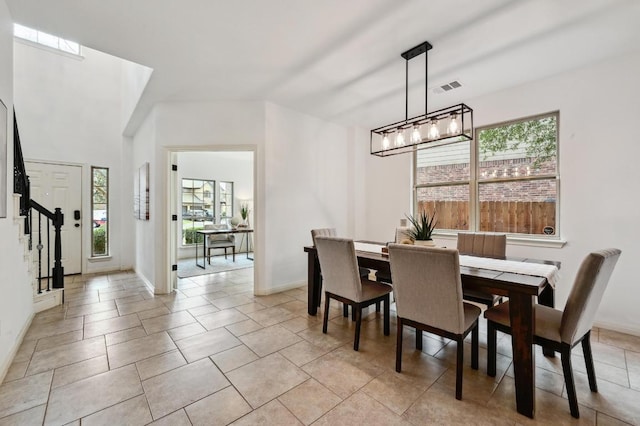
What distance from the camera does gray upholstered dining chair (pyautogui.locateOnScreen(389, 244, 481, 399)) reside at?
5.82 feet

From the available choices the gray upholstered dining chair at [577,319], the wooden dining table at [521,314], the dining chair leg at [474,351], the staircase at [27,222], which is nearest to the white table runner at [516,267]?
the wooden dining table at [521,314]

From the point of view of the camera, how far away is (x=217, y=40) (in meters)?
2.49

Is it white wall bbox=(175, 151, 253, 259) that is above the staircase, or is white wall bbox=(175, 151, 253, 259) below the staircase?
above

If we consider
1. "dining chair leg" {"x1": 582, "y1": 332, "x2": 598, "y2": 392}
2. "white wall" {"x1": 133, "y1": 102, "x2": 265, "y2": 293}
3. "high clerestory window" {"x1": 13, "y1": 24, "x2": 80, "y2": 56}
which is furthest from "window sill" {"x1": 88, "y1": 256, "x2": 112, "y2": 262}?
"dining chair leg" {"x1": 582, "y1": 332, "x2": 598, "y2": 392}

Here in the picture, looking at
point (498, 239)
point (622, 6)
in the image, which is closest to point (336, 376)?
point (498, 239)

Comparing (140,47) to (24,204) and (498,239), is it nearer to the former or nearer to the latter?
(24,204)

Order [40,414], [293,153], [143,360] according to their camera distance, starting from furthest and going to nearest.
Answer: [293,153]
[143,360]
[40,414]

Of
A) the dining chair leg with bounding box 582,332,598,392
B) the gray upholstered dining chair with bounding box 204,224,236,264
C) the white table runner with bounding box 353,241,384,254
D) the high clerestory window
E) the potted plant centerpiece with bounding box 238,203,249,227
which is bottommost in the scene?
the dining chair leg with bounding box 582,332,598,392

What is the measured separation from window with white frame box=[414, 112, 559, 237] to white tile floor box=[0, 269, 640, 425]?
55.0 inches

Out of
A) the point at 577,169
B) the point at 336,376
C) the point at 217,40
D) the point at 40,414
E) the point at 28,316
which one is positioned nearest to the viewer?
the point at 40,414

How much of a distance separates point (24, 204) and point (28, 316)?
1.18 meters

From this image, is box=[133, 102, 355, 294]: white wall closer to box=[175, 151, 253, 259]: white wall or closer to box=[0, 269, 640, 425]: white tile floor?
box=[0, 269, 640, 425]: white tile floor

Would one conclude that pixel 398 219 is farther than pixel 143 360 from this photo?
Yes

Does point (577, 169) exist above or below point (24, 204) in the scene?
above
